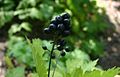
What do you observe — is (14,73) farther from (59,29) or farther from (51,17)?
(51,17)

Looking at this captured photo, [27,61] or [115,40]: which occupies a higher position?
[27,61]

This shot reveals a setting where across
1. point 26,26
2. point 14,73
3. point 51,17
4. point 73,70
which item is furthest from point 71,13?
point 73,70

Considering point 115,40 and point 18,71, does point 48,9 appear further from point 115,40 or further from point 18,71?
point 18,71

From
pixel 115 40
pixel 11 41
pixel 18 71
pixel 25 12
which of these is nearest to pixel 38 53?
pixel 18 71

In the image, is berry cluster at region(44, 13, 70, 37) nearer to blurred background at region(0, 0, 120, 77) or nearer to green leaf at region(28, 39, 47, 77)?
green leaf at region(28, 39, 47, 77)

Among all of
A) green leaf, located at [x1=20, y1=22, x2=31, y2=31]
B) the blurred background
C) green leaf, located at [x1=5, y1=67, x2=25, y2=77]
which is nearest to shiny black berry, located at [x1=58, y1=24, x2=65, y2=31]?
green leaf, located at [x1=5, y1=67, x2=25, y2=77]

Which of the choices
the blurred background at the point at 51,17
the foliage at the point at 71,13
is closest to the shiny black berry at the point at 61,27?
the blurred background at the point at 51,17
